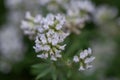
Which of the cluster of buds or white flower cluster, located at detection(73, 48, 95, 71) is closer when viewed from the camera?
white flower cluster, located at detection(73, 48, 95, 71)

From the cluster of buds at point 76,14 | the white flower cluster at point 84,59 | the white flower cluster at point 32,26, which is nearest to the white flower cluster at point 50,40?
the white flower cluster at point 84,59

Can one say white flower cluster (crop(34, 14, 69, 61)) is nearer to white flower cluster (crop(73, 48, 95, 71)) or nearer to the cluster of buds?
white flower cluster (crop(73, 48, 95, 71))

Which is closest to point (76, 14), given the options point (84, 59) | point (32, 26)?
point (32, 26)

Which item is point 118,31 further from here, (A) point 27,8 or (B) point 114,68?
(A) point 27,8

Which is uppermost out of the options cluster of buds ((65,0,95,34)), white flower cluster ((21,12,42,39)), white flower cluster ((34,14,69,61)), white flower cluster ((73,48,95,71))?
cluster of buds ((65,0,95,34))

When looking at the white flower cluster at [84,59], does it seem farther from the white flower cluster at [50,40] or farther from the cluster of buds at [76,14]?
the cluster of buds at [76,14]

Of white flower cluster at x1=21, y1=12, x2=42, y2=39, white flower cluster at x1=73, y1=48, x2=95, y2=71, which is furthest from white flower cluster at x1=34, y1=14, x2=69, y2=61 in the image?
white flower cluster at x1=21, y1=12, x2=42, y2=39

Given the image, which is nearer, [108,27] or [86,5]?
[86,5]

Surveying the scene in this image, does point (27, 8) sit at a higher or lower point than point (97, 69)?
higher

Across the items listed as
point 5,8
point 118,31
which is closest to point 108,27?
point 118,31

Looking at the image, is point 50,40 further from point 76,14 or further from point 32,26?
point 76,14

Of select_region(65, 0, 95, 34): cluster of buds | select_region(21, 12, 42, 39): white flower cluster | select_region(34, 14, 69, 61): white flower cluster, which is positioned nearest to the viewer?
select_region(34, 14, 69, 61): white flower cluster
